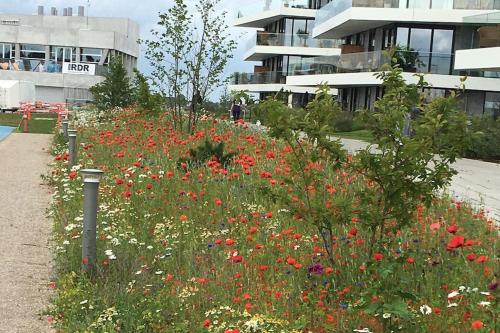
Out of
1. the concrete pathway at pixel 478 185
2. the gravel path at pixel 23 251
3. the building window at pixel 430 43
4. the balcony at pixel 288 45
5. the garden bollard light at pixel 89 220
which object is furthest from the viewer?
the balcony at pixel 288 45

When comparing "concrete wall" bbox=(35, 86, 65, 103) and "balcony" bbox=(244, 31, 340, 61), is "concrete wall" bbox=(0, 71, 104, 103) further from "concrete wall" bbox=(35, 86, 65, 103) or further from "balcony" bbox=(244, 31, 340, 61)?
"balcony" bbox=(244, 31, 340, 61)

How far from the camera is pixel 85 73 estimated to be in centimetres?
6512

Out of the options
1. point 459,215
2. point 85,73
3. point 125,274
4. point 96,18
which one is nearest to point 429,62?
point 459,215

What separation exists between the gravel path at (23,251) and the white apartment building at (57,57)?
53.4 m

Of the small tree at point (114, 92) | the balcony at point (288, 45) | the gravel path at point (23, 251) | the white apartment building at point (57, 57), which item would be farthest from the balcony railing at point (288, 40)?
the gravel path at point (23, 251)

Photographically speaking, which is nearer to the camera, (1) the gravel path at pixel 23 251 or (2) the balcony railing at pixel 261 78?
(1) the gravel path at pixel 23 251

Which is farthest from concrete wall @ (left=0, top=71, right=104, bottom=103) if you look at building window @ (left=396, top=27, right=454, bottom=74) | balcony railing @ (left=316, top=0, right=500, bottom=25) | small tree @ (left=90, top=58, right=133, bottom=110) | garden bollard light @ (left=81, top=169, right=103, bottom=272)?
garden bollard light @ (left=81, top=169, right=103, bottom=272)

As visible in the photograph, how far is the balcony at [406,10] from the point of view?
1192 inches

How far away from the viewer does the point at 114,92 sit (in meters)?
28.9

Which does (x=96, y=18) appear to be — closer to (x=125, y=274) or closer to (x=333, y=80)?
(x=333, y=80)

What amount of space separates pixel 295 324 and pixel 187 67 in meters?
12.8

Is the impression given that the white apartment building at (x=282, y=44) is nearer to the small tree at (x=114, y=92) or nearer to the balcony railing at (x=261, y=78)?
the balcony railing at (x=261, y=78)

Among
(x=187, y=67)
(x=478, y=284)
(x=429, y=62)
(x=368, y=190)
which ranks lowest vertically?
(x=478, y=284)

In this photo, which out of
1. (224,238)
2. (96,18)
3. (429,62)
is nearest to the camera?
(224,238)
